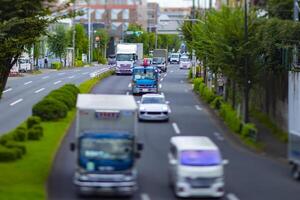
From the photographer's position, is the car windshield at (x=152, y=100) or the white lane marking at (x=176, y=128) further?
the car windshield at (x=152, y=100)

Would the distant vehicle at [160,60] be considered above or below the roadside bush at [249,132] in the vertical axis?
above

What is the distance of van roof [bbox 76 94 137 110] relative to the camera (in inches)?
901

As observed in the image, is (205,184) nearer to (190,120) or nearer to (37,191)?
(37,191)

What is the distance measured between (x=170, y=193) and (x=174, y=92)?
38.1m

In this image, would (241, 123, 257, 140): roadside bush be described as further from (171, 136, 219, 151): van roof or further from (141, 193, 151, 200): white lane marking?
(141, 193, 151, 200): white lane marking

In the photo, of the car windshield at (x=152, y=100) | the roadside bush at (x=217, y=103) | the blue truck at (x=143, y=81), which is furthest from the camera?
the blue truck at (x=143, y=81)

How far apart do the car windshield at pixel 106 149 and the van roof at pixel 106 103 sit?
1483 millimetres

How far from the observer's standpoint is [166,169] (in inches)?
1061

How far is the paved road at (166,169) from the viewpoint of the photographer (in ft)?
74.7

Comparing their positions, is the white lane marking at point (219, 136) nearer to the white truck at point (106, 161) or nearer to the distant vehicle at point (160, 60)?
the white truck at point (106, 161)

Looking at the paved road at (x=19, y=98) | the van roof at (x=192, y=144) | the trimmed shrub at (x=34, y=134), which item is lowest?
the paved road at (x=19, y=98)

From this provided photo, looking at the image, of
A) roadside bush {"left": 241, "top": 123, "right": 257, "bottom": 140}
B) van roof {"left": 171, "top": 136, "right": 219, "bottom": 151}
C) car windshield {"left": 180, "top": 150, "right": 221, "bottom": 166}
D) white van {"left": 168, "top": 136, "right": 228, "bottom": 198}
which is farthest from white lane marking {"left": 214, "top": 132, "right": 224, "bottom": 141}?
white van {"left": 168, "top": 136, "right": 228, "bottom": 198}

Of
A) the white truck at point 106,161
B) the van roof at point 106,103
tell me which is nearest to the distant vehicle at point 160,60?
the van roof at point 106,103

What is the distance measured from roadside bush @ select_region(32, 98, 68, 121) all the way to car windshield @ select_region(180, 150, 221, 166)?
1585cm
